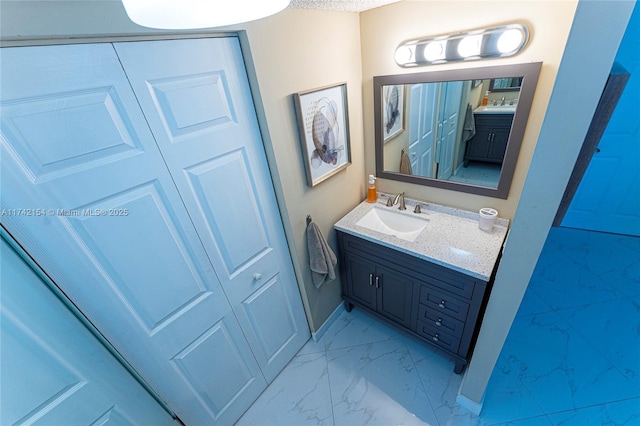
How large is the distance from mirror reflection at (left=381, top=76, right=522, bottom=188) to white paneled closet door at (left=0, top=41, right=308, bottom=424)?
1.01 metres

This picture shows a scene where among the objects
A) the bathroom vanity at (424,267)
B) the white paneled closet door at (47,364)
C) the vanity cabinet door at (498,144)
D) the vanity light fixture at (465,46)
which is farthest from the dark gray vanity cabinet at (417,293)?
the white paneled closet door at (47,364)

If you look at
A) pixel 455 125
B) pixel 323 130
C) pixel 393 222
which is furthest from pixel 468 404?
pixel 323 130

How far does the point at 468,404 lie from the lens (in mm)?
1461

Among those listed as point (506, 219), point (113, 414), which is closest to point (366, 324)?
point (506, 219)

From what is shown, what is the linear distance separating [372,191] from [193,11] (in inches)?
64.5

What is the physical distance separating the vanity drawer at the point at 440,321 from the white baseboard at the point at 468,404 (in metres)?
0.35

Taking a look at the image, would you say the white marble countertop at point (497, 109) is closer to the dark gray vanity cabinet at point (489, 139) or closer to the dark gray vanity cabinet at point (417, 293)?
the dark gray vanity cabinet at point (489, 139)

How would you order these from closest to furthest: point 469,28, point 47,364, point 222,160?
point 47,364
point 222,160
point 469,28

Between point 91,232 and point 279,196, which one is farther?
point 279,196

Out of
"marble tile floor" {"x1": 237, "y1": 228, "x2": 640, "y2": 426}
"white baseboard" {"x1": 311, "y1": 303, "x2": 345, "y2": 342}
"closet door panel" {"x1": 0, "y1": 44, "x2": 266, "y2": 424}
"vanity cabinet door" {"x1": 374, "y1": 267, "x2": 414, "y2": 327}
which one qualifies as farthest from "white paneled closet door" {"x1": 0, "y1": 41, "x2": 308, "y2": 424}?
"vanity cabinet door" {"x1": 374, "y1": 267, "x2": 414, "y2": 327}

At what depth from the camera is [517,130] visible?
4.25 feet

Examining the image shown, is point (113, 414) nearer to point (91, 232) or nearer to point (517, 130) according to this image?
point (91, 232)

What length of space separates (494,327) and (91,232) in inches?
62.9

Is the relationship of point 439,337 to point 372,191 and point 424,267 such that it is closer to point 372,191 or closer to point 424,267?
point 424,267
